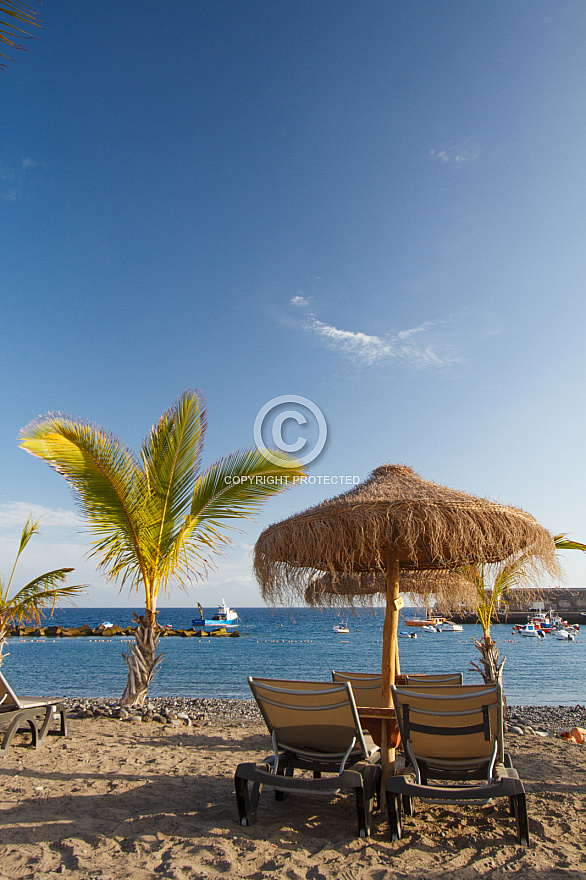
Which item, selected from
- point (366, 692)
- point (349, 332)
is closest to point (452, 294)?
point (349, 332)

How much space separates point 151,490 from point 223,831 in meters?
4.68

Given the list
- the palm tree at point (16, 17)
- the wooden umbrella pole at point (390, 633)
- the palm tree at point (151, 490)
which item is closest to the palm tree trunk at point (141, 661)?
the palm tree at point (151, 490)

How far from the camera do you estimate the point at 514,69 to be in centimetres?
666

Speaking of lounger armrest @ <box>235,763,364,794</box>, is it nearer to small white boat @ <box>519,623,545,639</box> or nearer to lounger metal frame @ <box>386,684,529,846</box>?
lounger metal frame @ <box>386,684,529,846</box>

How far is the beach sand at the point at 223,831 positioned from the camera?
2.39 m

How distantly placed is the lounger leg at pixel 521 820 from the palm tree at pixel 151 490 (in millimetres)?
4854

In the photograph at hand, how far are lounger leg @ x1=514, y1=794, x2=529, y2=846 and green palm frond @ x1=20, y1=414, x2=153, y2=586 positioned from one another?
17.3 feet

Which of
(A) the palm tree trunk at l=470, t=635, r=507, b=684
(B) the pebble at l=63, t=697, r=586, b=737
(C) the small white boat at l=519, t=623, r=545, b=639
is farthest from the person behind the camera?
A: (C) the small white boat at l=519, t=623, r=545, b=639

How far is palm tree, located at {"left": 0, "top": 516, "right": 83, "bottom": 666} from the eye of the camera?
268 inches

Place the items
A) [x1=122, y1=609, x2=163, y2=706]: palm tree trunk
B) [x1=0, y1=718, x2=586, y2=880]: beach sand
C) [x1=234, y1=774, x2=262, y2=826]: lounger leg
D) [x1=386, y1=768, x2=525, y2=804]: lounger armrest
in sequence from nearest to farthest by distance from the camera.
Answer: [x1=0, y1=718, x2=586, y2=880]: beach sand, [x1=386, y1=768, x2=525, y2=804]: lounger armrest, [x1=234, y1=774, x2=262, y2=826]: lounger leg, [x1=122, y1=609, x2=163, y2=706]: palm tree trunk

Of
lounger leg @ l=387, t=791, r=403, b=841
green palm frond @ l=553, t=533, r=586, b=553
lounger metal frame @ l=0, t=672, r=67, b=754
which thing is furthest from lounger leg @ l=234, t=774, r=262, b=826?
green palm frond @ l=553, t=533, r=586, b=553

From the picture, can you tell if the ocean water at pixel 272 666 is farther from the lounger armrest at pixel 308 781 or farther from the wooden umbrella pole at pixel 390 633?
the lounger armrest at pixel 308 781

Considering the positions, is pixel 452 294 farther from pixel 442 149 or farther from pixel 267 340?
pixel 267 340

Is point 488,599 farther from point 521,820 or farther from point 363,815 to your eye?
point 363,815
